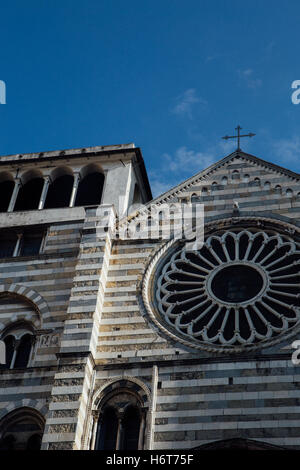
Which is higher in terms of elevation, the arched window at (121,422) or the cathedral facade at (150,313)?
the cathedral facade at (150,313)

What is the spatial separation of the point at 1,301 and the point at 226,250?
6180 mm

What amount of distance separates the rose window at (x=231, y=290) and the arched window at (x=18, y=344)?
11.0 feet

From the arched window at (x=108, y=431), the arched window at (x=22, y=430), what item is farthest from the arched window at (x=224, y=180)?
the arched window at (x=22, y=430)

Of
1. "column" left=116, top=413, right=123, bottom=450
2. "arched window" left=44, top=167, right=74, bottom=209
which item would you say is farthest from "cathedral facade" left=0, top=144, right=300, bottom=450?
"arched window" left=44, top=167, right=74, bottom=209

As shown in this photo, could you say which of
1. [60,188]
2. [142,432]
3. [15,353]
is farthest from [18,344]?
[60,188]

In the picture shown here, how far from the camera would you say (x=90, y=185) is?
2647cm

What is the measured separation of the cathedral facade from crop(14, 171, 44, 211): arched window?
0.62 ft

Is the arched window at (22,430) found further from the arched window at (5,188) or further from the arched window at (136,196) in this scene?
Answer: the arched window at (136,196)

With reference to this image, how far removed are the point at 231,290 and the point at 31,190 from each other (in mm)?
8586

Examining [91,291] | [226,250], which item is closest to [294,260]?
[226,250]

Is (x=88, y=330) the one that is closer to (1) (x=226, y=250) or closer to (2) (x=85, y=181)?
(1) (x=226, y=250)

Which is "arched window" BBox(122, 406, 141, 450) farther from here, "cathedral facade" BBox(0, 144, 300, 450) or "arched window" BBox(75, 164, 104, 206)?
"arched window" BBox(75, 164, 104, 206)

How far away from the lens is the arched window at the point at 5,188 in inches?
1037
